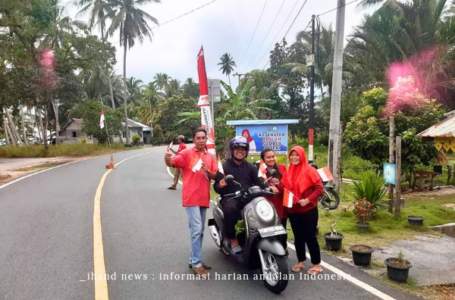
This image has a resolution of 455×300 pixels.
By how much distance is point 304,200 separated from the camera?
168 inches

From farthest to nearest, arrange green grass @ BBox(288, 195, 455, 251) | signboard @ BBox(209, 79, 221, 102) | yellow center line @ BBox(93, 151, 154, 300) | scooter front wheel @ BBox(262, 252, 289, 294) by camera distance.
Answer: signboard @ BBox(209, 79, 221, 102) < green grass @ BBox(288, 195, 455, 251) < yellow center line @ BBox(93, 151, 154, 300) < scooter front wheel @ BBox(262, 252, 289, 294)

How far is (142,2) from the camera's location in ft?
124

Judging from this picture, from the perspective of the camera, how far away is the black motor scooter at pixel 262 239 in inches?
152

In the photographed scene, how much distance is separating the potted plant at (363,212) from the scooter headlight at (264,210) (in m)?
3.25

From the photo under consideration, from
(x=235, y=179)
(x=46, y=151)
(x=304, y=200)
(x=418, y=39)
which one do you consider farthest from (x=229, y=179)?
(x=46, y=151)

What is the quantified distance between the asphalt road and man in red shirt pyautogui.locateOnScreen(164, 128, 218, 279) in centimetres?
38

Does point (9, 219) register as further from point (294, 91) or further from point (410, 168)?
point (294, 91)

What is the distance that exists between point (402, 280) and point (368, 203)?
2720mm

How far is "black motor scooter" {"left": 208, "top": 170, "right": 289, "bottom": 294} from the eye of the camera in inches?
152

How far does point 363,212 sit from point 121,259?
14.1 feet

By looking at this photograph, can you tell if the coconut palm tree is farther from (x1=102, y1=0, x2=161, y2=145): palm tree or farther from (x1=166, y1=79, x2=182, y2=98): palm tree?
(x1=102, y1=0, x2=161, y2=145): palm tree

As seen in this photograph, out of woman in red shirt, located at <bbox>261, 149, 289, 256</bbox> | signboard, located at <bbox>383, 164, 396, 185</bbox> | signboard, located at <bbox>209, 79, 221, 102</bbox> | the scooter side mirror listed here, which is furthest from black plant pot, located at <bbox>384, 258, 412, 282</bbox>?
signboard, located at <bbox>209, 79, 221, 102</bbox>

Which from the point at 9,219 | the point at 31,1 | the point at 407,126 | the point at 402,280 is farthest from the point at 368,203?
the point at 31,1

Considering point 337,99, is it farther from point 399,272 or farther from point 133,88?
point 133,88
